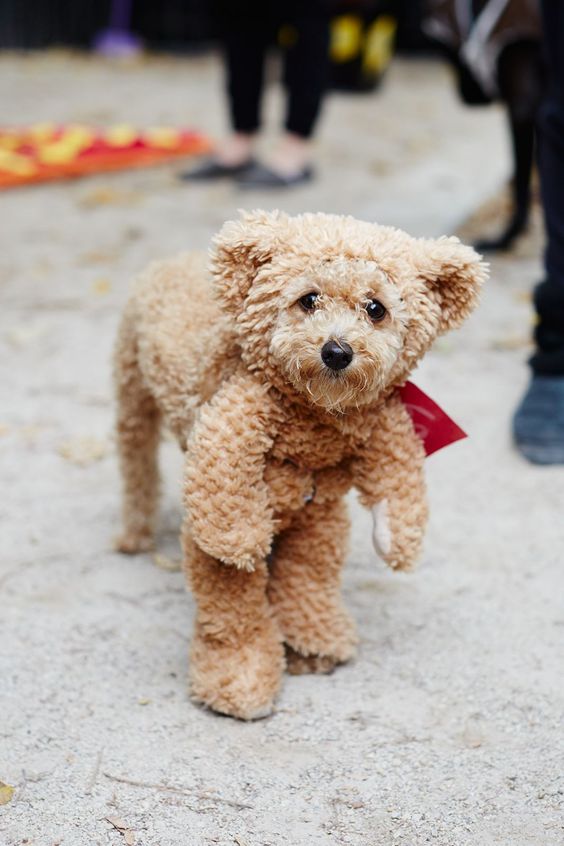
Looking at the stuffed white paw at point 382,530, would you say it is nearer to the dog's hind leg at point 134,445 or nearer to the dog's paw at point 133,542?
the dog's hind leg at point 134,445

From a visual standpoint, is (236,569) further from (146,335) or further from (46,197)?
(46,197)

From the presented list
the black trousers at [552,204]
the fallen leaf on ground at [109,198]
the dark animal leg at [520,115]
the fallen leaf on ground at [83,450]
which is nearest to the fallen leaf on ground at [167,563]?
the fallen leaf on ground at [83,450]

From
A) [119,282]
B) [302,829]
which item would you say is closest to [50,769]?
[302,829]

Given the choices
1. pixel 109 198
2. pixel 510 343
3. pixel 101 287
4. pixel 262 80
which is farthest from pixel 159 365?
pixel 262 80

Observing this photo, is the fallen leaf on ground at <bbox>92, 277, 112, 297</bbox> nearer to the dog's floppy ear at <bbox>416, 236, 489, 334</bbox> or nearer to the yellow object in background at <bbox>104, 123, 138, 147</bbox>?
the yellow object in background at <bbox>104, 123, 138, 147</bbox>

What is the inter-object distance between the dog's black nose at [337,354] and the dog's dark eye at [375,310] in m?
0.09

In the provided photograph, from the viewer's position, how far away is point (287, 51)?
16.5ft

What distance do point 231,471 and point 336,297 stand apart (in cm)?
33

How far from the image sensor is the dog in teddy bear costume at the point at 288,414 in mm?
1662

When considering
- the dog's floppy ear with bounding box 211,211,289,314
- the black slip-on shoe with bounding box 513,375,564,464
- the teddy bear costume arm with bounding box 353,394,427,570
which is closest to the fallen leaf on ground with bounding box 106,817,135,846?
the teddy bear costume arm with bounding box 353,394,427,570

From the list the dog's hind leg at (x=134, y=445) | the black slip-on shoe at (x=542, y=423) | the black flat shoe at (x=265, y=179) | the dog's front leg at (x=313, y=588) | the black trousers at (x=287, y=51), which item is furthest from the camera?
the black flat shoe at (x=265, y=179)

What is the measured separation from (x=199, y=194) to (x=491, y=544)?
10.3 ft

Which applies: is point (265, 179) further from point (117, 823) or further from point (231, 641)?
point (117, 823)

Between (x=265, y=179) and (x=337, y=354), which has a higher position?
(x=337, y=354)
